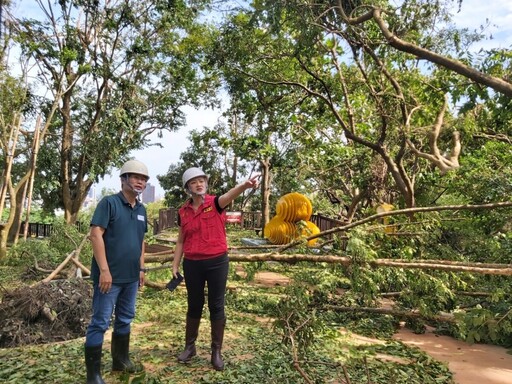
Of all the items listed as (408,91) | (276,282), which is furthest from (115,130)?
(408,91)

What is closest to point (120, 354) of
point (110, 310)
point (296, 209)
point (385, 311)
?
point (110, 310)

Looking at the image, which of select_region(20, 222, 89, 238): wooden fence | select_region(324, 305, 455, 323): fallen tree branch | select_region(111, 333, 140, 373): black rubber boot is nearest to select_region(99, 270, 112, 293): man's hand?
select_region(111, 333, 140, 373): black rubber boot

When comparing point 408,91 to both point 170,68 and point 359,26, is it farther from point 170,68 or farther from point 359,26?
point 170,68

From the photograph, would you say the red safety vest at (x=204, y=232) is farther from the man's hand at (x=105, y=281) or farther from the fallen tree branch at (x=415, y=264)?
the fallen tree branch at (x=415, y=264)

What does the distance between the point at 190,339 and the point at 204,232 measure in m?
0.97

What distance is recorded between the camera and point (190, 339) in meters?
3.57

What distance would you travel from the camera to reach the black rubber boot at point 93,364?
2953 millimetres

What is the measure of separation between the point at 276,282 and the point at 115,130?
30.5 feet

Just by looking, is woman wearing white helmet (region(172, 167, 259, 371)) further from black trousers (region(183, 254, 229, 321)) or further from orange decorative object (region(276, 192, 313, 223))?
orange decorative object (region(276, 192, 313, 223))

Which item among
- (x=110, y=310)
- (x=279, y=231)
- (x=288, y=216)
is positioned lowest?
(x=110, y=310)

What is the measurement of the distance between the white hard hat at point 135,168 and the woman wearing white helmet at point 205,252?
1.17 ft

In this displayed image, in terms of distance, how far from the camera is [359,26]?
22.7 feet

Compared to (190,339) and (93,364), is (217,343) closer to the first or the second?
(190,339)

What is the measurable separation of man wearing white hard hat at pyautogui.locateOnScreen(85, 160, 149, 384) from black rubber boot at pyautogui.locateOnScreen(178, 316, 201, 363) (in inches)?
16.4
